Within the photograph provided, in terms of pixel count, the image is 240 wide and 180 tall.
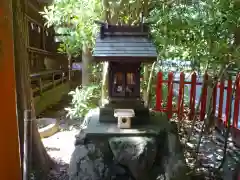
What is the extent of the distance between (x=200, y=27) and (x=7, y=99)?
11.6ft

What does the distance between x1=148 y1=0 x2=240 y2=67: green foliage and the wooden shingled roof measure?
73 cm

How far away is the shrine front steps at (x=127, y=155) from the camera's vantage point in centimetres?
315

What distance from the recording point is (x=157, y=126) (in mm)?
3609

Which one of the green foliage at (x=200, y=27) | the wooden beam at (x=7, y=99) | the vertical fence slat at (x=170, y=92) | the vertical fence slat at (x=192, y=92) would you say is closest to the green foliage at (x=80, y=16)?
the green foliage at (x=200, y=27)

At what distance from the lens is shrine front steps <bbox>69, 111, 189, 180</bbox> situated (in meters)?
3.15

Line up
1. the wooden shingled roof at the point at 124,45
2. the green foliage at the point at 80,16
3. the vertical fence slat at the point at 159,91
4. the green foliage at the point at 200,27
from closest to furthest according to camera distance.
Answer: the wooden shingled roof at the point at 124,45
the green foliage at the point at 200,27
the green foliage at the point at 80,16
the vertical fence slat at the point at 159,91

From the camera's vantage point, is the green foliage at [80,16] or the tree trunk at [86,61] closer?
the green foliage at [80,16]

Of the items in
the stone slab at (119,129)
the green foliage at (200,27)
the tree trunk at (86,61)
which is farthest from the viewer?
the tree trunk at (86,61)

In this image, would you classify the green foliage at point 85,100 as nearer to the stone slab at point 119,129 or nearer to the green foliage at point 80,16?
the green foliage at point 80,16

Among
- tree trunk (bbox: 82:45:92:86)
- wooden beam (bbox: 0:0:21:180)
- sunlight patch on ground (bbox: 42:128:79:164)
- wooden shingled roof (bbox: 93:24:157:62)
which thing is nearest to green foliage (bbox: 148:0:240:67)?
wooden shingled roof (bbox: 93:24:157:62)

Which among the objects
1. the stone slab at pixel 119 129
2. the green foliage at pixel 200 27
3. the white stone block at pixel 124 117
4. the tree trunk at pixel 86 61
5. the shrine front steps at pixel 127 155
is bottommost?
the shrine front steps at pixel 127 155

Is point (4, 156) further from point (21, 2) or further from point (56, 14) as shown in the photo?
point (56, 14)

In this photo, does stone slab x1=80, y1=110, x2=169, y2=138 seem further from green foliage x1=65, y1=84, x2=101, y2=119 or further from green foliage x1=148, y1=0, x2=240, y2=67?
green foliage x1=148, y1=0, x2=240, y2=67

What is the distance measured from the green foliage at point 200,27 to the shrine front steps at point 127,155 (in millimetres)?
1937
